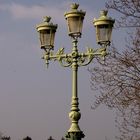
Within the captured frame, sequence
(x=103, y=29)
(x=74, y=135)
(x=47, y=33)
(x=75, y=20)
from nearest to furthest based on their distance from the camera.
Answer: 1. (x=74, y=135)
2. (x=75, y=20)
3. (x=103, y=29)
4. (x=47, y=33)

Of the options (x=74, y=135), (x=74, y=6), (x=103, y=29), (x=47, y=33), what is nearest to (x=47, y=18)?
(x=47, y=33)

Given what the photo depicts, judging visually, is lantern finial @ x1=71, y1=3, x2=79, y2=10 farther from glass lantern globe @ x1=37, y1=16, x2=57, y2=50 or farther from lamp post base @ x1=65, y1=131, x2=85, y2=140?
lamp post base @ x1=65, y1=131, x2=85, y2=140

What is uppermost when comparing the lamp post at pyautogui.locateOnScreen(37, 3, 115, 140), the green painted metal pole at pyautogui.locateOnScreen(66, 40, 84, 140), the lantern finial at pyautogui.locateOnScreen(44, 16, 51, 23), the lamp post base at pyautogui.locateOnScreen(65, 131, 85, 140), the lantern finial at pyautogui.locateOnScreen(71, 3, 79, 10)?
the lantern finial at pyautogui.locateOnScreen(71, 3, 79, 10)

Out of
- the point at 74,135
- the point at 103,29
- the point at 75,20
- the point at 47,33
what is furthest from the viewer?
the point at 47,33

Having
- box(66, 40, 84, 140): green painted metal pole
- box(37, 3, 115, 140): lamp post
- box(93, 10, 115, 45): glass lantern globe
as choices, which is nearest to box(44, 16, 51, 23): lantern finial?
box(37, 3, 115, 140): lamp post

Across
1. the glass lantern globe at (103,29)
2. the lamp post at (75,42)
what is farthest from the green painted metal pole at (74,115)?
the glass lantern globe at (103,29)

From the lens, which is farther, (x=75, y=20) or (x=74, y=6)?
(x=74, y=6)

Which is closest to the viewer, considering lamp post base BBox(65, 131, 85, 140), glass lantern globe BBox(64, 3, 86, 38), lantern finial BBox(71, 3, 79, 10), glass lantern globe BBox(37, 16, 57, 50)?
lamp post base BBox(65, 131, 85, 140)

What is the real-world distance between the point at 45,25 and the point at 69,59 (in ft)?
3.31

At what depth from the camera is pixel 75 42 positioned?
10922 mm

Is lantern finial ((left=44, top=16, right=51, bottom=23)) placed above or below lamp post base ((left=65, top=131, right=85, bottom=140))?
above

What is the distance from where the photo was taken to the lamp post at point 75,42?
10367 millimetres

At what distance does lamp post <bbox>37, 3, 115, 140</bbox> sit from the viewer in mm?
10367

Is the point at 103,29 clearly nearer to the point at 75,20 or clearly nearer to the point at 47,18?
the point at 75,20
